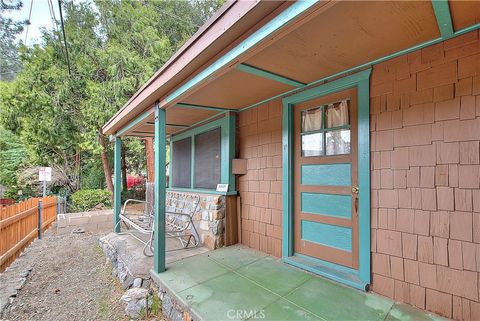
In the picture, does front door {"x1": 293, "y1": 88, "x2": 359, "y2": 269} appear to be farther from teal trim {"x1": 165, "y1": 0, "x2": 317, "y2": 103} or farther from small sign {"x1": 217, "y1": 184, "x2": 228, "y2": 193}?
teal trim {"x1": 165, "y1": 0, "x2": 317, "y2": 103}

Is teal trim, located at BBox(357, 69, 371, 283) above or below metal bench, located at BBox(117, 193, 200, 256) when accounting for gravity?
above

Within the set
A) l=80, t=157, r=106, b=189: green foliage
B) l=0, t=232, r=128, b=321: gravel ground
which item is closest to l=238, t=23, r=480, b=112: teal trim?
l=0, t=232, r=128, b=321: gravel ground

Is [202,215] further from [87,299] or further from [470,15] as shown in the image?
[470,15]

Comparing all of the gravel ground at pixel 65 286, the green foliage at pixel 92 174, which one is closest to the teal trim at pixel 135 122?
the gravel ground at pixel 65 286

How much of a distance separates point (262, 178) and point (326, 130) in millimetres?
1128

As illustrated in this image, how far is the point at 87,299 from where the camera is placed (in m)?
2.89

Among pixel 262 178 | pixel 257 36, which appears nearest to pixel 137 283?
pixel 262 178

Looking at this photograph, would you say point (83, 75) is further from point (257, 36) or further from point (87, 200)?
point (257, 36)

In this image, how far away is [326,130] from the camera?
2.63 meters

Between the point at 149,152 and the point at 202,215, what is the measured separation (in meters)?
5.33

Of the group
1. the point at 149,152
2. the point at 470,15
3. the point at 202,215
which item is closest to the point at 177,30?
the point at 149,152

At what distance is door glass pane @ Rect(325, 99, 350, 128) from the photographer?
2.47 meters

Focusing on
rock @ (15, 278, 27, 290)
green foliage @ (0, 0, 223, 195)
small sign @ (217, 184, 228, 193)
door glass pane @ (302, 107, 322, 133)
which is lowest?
rock @ (15, 278, 27, 290)

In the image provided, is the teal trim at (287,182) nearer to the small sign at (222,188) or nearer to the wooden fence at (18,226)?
the small sign at (222,188)
